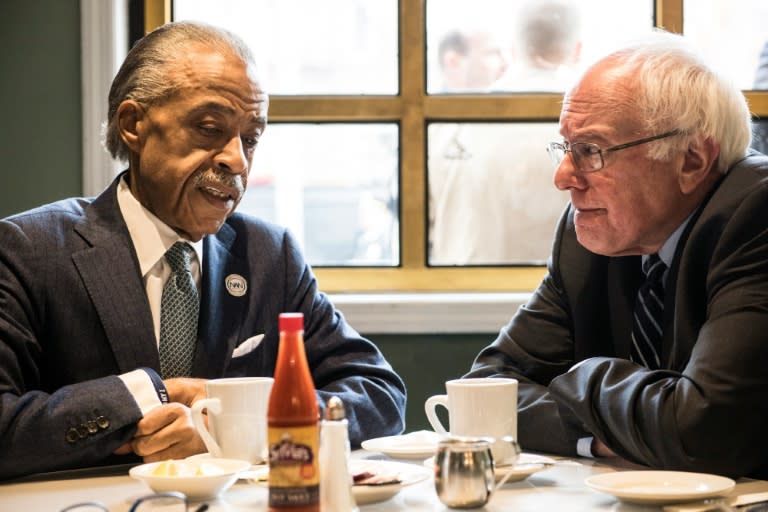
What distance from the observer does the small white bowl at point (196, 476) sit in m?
1.53

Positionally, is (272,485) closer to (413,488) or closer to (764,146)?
(413,488)

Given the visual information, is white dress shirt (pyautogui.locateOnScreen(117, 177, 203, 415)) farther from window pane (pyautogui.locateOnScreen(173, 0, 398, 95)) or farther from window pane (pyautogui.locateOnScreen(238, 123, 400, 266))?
window pane (pyautogui.locateOnScreen(173, 0, 398, 95))

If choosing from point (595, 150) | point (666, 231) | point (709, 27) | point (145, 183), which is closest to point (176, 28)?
point (145, 183)

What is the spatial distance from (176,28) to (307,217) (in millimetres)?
1334

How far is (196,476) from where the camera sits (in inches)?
60.4

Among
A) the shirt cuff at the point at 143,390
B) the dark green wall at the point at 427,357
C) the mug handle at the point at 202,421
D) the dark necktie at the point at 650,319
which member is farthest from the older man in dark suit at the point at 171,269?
the dark green wall at the point at 427,357

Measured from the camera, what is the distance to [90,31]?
3.37 m

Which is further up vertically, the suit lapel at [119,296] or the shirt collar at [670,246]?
the shirt collar at [670,246]

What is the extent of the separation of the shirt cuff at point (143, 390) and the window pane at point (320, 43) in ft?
6.06

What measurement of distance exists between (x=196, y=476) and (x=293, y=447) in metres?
0.32

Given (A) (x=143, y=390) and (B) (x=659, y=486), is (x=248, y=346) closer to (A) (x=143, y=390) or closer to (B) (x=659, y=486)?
(A) (x=143, y=390)

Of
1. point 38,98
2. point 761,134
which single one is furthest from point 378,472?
point 761,134

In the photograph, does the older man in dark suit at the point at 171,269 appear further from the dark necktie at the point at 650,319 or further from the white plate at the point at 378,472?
the dark necktie at the point at 650,319

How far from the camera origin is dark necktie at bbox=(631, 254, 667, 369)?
2.20 m
